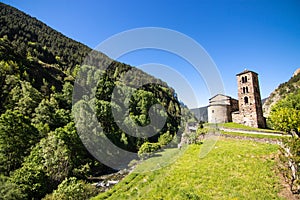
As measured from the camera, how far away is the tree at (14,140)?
84.7 ft

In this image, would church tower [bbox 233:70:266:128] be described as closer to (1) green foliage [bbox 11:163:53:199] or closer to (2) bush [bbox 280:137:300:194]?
(2) bush [bbox 280:137:300:194]

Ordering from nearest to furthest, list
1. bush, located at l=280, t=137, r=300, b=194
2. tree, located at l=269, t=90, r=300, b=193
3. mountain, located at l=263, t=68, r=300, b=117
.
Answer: bush, located at l=280, t=137, r=300, b=194 → tree, located at l=269, t=90, r=300, b=193 → mountain, located at l=263, t=68, r=300, b=117

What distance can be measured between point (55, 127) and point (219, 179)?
3523 cm

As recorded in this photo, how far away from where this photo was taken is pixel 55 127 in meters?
41.2

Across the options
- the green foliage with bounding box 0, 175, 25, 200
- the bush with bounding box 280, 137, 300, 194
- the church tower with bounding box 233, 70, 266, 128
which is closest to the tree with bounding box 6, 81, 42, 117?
the green foliage with bounding box 0, 175, 25, 200

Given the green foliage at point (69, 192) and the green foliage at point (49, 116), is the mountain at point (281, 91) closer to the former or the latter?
the green foliage at point (49, 116)

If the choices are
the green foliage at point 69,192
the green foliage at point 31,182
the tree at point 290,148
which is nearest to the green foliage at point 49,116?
the green foliage at point 31,182

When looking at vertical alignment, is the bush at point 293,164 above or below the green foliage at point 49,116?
below

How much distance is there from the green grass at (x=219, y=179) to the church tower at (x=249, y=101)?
18.8 m

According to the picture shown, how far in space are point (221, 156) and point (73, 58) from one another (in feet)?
384

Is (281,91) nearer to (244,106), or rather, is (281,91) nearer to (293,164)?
(244,106)

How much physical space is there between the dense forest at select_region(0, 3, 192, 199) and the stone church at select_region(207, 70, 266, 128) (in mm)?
10337

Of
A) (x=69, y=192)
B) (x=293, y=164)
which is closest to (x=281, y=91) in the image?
(x=293, y=164)

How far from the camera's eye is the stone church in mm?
40469
